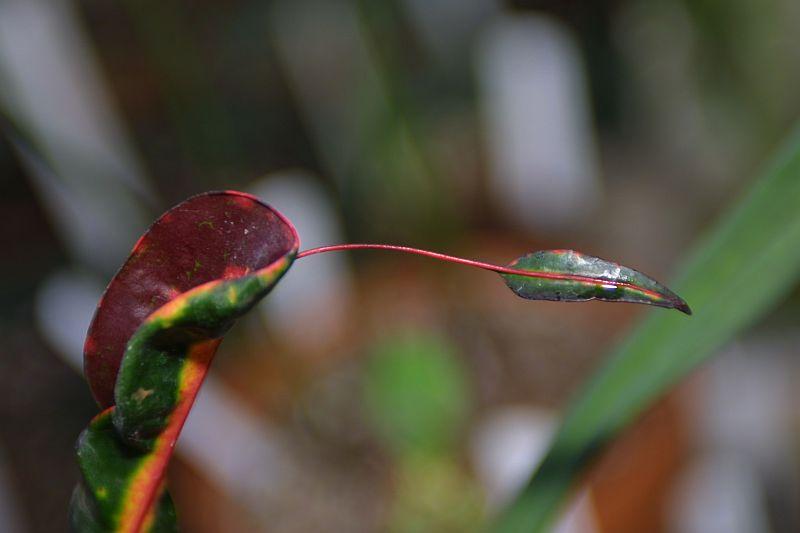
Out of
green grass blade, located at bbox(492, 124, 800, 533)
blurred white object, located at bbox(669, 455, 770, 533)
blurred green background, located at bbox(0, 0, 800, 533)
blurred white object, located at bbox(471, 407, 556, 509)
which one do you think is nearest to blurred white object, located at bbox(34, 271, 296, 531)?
blurred green background, located at bbox(0, 0, 800, 533)

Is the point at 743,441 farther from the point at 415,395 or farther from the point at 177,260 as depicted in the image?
the point at 177,260

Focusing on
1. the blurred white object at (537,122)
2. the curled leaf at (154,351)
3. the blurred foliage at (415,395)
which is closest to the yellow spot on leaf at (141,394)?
the curled leaf at (154,351)

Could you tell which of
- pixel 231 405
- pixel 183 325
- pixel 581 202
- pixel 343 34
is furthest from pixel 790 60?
pixel 183 325

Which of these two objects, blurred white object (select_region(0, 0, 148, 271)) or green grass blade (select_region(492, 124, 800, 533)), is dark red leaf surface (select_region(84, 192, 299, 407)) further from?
blurred white object (select_region(0, 0, 148, 271))

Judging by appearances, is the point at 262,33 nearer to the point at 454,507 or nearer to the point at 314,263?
the point at 314,263

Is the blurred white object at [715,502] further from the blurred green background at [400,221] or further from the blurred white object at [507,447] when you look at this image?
the blurred white object at [507,447]
